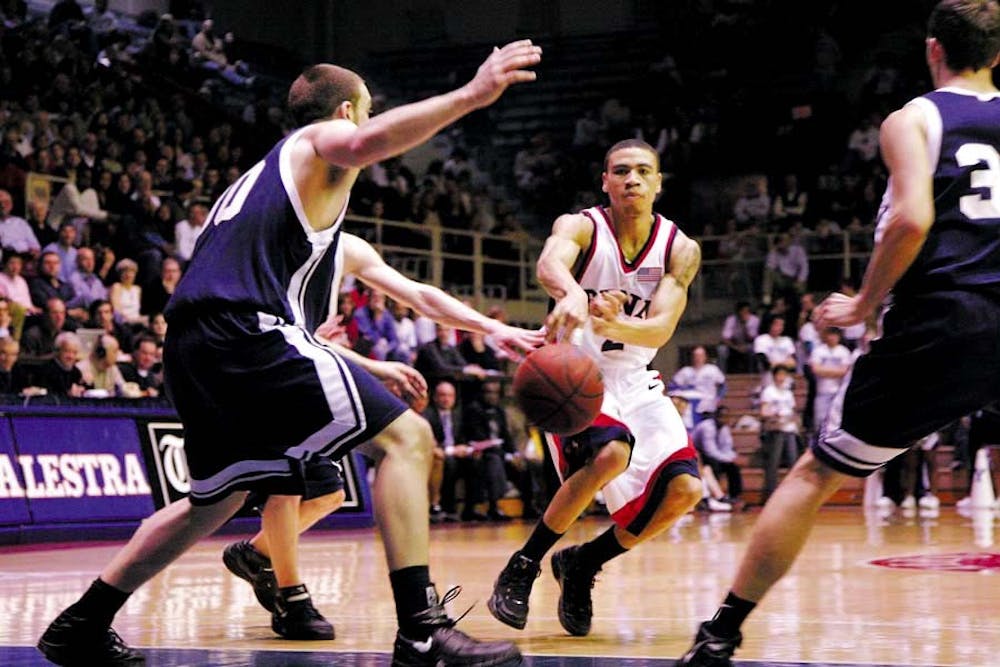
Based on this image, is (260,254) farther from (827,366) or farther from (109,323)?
(827,366)

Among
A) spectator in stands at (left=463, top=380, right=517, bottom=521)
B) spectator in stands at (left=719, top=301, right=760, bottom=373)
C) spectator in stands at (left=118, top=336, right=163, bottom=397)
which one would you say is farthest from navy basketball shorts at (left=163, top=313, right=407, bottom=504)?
spectator in stands at (left=719, top=301, right=760, bottom=373)

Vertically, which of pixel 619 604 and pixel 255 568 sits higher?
pixel 255 568

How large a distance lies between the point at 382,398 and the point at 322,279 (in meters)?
0.51

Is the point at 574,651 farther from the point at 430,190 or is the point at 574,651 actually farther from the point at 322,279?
the point at 430,190

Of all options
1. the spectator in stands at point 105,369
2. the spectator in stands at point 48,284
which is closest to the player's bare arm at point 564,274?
the spectator in stands at point 105,369

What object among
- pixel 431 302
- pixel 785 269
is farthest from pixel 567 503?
pixel 785 269

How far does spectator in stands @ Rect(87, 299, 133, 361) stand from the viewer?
39.5 ft

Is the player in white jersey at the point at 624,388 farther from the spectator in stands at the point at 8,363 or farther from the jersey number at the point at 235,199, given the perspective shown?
the spectator in stands at the point at 8,363

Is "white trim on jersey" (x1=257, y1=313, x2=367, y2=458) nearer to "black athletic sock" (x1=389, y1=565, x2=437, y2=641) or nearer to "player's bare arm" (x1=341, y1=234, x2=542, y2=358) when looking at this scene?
"black athletic sock" (x1=389, y1=565, x2=437, y2=641)

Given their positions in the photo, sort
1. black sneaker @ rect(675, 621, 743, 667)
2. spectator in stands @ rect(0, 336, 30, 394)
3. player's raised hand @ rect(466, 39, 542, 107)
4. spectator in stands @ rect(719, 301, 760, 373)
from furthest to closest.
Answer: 1. spectator in stands @ rect(719, 301, 760, 373)
2. spectator in stands @ rect(0, 336, 30, 394)
3. black sneaker @ rect(675, 621, 743, 667)
4. player's raised hand @ rect(466, 39, 542, 107)

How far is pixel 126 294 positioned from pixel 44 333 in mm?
1390

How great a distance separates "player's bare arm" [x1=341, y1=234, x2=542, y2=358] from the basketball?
0.08 m

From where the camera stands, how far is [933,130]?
3979 mm

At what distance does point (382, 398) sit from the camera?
408cm
